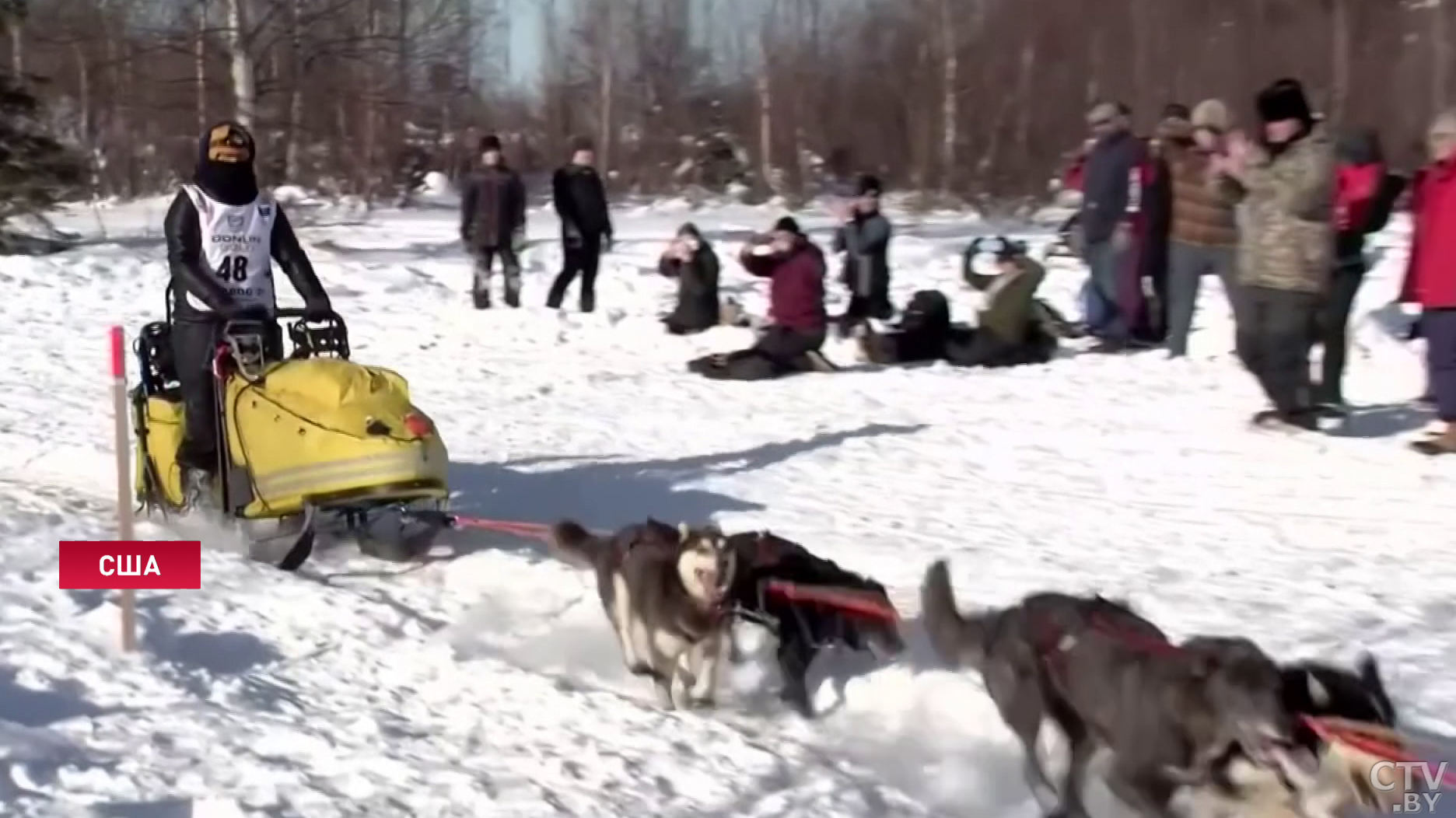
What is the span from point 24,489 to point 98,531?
1.27 m

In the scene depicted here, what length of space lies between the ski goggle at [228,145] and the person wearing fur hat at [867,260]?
7.96m

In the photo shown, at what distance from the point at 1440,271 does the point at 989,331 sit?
4260 mm

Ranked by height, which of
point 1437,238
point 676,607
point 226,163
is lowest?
point 676,607

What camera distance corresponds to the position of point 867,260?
555 inches

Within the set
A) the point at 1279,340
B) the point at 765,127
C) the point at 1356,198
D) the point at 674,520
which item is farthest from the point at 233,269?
the point at 765,127

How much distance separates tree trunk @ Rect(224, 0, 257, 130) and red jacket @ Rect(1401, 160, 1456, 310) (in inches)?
583

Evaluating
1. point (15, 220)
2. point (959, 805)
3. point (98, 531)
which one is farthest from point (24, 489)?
point (15, 220)

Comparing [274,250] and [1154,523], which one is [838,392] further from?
[274,250]

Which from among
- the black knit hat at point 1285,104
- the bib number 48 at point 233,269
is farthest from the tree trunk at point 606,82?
the bib number 48 at point 233,269

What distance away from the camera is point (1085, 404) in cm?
1067

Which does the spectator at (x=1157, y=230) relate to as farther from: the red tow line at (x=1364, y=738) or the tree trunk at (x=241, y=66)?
the tree trunk at (x=241, y=66)

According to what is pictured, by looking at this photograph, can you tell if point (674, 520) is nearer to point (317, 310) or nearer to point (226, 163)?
point (317, 310)

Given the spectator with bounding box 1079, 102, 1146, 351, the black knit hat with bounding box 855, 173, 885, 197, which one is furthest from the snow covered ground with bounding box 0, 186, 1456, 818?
the black knit hat with bounding box 855, 173, 885, 197

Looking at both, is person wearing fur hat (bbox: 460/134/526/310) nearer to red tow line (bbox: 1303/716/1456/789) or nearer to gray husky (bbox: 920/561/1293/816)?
gray husky (bbox: 920/561/1293/816)
